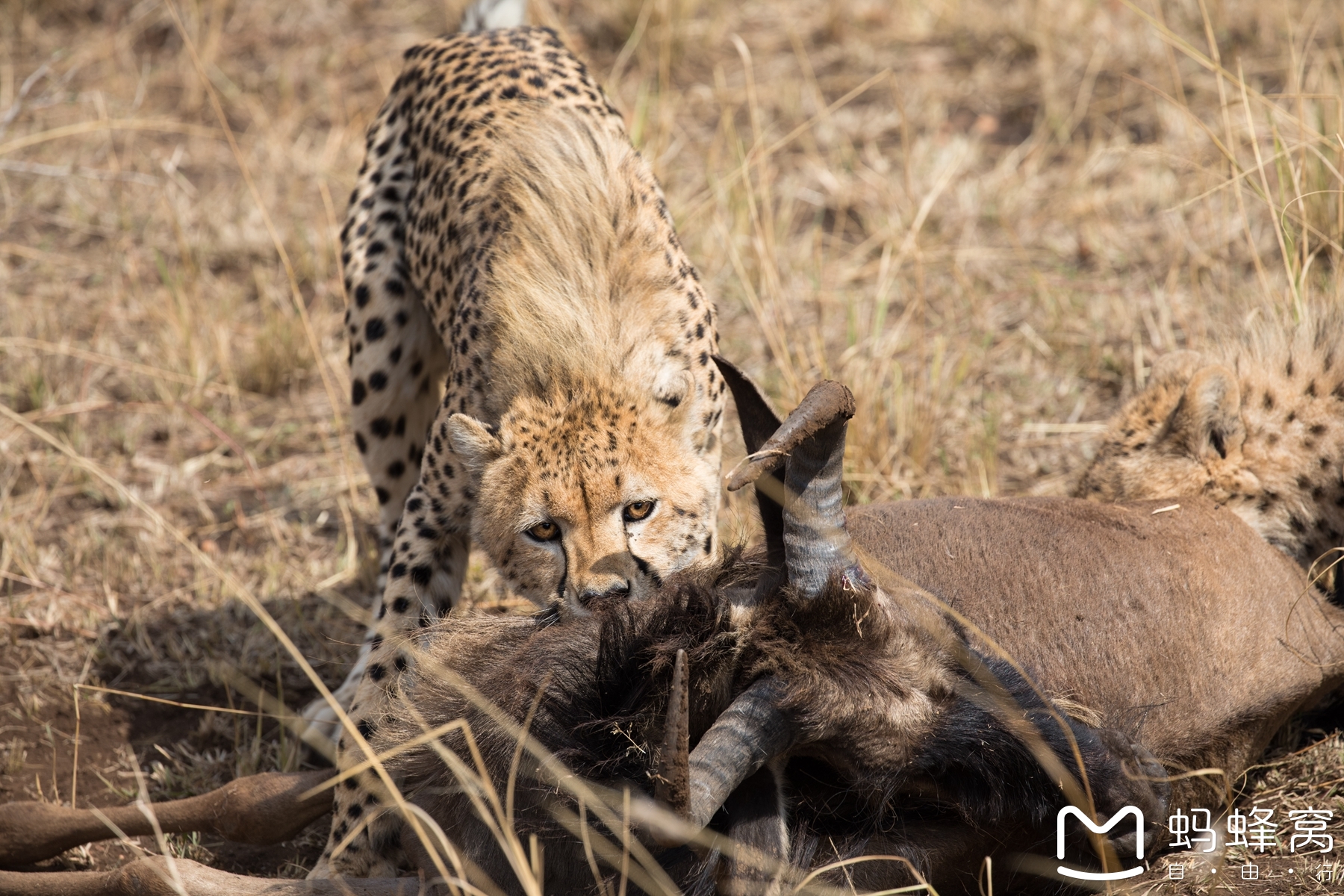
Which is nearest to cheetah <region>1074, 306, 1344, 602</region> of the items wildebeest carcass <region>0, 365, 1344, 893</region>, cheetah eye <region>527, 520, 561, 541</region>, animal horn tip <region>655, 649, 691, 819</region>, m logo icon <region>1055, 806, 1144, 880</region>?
wildebeest carcass <region>0, 365, 1344, 893</region>

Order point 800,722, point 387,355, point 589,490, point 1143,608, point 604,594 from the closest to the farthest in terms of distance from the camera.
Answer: point 800,722, point 1143,608, point 604,594, point 589,490, point 387,355

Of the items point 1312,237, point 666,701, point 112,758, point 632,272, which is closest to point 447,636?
point 666,701

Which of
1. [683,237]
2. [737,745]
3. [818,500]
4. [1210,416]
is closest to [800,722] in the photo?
[737,745]

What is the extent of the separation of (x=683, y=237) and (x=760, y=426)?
125 inches

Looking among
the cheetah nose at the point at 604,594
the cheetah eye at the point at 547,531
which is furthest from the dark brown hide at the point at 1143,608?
the cheetah eye at the point at 547,531

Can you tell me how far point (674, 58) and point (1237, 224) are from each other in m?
3.27

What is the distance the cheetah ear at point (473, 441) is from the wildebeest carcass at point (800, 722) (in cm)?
50

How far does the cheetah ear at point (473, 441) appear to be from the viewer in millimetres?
2904

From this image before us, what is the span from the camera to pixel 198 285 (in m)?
5.45

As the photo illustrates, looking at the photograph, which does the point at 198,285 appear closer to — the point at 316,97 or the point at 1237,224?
the point at 316,97

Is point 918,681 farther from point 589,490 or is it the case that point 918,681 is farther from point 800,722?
point 589,490

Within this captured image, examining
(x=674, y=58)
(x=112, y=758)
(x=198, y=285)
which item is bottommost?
(x=112, y=758)

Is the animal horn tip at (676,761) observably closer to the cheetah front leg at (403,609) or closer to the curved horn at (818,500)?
the curved horn at (818,500)

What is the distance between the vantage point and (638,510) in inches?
116
